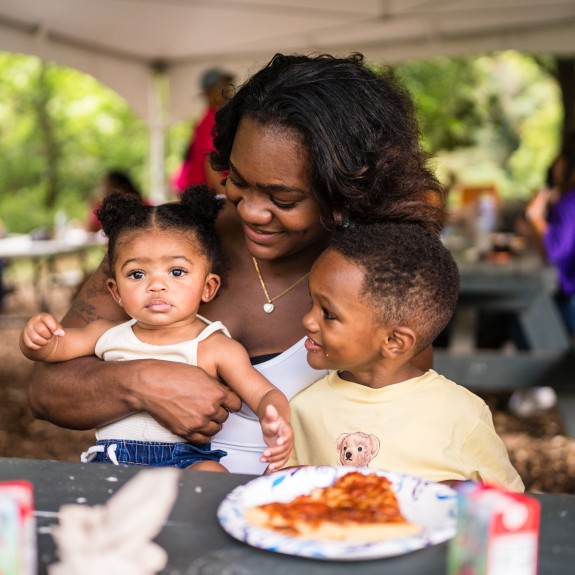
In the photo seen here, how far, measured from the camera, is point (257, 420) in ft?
6.46

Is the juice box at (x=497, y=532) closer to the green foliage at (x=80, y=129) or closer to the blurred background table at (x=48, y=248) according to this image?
the blurred background table at (x=48, y=248)

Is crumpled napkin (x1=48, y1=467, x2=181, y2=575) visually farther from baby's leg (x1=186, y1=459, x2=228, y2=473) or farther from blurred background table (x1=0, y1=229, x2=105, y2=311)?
blurred background table (x1=0, y1=229, x2=105, y2=311)

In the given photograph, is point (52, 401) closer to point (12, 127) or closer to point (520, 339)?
point (520, 339)

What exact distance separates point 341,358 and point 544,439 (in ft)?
11.8

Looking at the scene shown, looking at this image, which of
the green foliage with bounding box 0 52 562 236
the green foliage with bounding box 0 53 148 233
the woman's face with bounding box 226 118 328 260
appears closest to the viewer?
the woman's face with bounding box 226 118 328 260

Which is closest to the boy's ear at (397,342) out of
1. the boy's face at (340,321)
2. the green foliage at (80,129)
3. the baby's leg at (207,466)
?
the boy's face at (340,321)

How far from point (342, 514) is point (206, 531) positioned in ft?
0.62

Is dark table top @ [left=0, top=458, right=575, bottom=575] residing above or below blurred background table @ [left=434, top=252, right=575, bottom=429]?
below

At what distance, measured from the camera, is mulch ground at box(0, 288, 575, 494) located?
4391 mm

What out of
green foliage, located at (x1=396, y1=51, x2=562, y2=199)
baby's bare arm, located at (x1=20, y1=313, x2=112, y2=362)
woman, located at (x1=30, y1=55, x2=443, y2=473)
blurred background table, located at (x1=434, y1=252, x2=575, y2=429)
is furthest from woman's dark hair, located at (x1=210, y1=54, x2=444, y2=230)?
green foliage, located at (x1=396, y1=51, x2=562, y2=199)

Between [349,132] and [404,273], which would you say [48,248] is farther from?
[404,273]

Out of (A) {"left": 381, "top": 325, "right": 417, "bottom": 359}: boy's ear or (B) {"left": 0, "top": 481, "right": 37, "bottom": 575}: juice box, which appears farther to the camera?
(A) {"left": 381, "top": 325, "right": 417, "bottom": 359}: boy's ear

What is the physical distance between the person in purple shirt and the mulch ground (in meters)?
0.66

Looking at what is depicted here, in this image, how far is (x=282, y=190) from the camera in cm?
181
